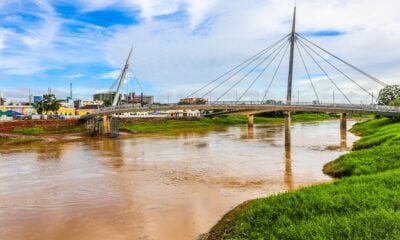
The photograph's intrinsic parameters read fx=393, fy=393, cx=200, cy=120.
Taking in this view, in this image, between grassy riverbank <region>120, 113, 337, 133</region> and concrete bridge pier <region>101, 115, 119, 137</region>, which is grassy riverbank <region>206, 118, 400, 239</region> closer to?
concrete bridge pier <region>101, 115, 119, 137</region>

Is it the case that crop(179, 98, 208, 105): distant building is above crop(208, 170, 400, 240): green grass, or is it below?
above

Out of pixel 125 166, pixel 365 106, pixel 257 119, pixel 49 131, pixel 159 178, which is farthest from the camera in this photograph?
pixel 257 119

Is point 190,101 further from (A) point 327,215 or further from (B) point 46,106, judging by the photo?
(A) point 327,215

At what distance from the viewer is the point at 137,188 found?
72.0 ft

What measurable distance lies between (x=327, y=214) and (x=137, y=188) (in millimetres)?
12341

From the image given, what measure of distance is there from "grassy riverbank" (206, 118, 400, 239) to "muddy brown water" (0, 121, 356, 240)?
1.94 m

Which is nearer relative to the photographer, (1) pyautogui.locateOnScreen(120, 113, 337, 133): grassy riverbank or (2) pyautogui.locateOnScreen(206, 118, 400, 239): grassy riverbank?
(2) pyautogui.locateOnScreen(206, 118, 400, 239): grassy riverbank

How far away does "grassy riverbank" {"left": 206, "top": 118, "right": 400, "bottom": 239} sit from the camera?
34.6ft

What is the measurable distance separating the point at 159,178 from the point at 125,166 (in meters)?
6.49

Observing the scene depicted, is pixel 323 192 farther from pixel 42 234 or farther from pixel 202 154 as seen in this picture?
pixel 202 154

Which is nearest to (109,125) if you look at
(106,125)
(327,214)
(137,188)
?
(106,125)

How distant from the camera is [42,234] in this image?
1415 cm

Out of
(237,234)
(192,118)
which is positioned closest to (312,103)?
(237,234)

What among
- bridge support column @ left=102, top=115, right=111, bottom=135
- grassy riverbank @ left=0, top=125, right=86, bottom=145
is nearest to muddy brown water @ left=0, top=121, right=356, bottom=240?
grassy riverbank @ left=0, top=125, right=86, bottom=145
